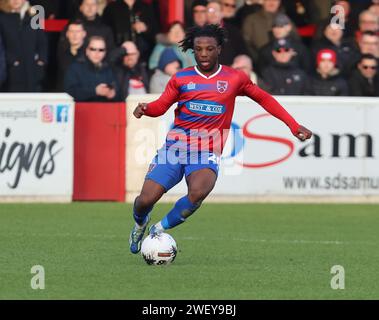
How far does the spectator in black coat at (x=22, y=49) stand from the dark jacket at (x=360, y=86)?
4.35 metres

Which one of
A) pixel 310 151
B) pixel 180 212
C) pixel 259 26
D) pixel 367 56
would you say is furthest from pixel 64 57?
pixel 180 212

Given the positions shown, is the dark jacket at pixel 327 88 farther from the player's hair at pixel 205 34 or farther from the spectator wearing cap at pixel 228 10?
the player's hair at pixel 205 34

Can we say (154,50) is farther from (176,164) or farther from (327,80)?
(176,164)

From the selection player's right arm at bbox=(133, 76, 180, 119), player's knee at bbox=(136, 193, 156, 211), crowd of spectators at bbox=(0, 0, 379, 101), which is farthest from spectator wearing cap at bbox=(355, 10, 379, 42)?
player's knee at bbox=(136, 193, 156, 211)

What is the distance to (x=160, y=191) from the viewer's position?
1168cm

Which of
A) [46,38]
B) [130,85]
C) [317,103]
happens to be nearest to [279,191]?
[317,103]

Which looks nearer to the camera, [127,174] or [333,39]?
[127,174]

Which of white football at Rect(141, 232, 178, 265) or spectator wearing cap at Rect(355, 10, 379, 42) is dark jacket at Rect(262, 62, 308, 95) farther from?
white football at Rect(141, 232, 178, 265)

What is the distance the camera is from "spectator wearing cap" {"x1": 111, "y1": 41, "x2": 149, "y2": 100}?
1839 cm

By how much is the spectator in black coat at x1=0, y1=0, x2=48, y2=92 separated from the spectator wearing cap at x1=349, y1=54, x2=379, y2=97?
438 centimetres

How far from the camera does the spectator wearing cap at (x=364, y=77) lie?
19266 mm

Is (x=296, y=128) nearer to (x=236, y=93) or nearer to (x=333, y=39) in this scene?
(x=236, y=93)

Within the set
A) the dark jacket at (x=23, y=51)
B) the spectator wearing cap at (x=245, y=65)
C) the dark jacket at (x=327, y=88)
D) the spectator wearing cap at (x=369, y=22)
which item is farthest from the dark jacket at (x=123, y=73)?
the spectator wearing cap at (x=369, y=22)

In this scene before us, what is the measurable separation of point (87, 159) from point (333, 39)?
14.0 ft
